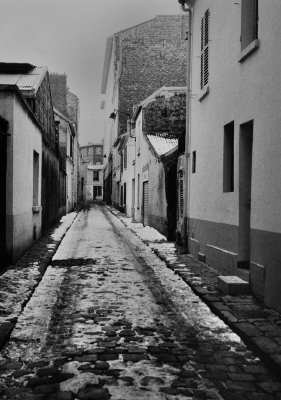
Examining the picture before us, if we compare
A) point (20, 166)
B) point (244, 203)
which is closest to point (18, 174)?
point (20, 166)

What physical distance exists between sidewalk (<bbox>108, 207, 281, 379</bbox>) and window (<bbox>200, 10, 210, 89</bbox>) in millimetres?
4271

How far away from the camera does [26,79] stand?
15797 millimetres

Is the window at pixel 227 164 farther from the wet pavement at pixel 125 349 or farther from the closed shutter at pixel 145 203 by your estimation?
the closed shutter at pixel 145 203

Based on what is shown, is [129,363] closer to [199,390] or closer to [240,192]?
[199,390]

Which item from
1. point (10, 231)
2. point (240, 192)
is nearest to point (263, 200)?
point (240, 192)

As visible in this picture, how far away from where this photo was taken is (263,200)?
6.13 meters

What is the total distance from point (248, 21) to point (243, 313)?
489cm

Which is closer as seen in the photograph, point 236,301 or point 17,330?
point 17,330

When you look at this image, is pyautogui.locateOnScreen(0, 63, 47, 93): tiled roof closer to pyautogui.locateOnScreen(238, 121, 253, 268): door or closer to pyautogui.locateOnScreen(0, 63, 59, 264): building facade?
pyautogui.locateOnScreen(0, 63, 59, 264): building facade

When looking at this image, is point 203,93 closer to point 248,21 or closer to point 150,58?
point 248,21

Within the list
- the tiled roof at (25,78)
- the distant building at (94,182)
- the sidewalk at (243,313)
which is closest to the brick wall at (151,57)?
the tiled roof at (25,78)

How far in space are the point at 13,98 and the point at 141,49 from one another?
31.0 m

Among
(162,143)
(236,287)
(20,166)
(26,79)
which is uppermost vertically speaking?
(26,79)

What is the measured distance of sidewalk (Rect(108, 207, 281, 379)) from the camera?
425 centimetres
